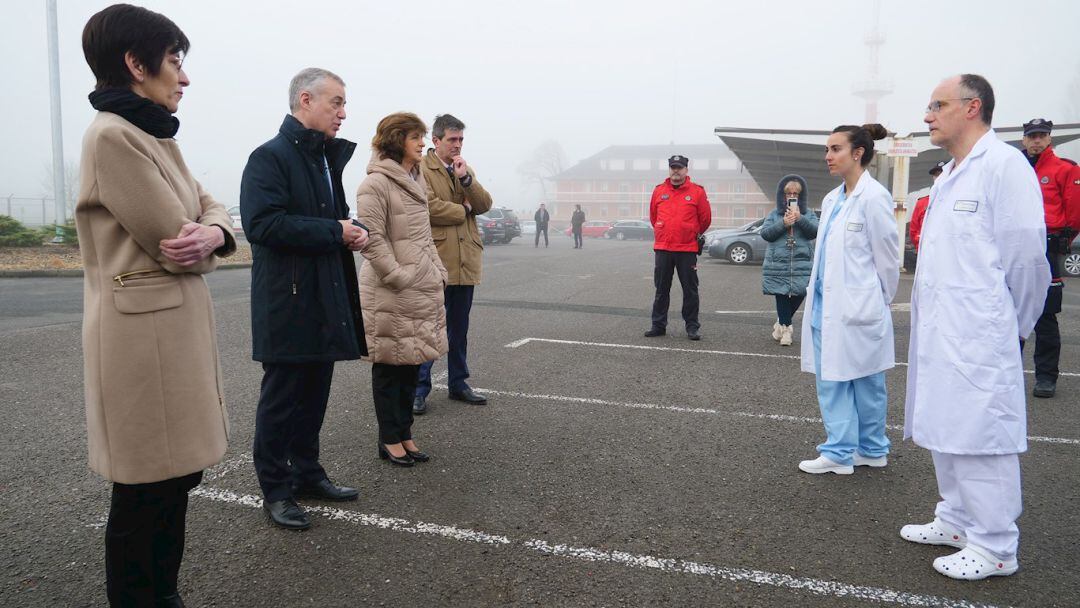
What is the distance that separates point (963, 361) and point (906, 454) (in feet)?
5.57

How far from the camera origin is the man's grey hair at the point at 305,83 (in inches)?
126

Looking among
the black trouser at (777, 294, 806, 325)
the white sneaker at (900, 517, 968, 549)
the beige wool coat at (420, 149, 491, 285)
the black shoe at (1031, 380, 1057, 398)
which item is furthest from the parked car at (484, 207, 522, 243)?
the white sneaker at (900, 517, 968, 549)

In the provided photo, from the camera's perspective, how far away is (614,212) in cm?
9331

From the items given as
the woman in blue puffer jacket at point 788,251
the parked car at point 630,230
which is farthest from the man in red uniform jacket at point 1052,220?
the parked car at point 630,230

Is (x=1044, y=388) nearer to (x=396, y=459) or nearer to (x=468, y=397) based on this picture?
(x=468, y=397)

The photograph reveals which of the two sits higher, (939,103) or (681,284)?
(939,103)

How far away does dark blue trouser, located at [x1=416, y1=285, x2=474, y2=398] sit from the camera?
5270mm

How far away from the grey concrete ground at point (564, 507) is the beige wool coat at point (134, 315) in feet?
2.48

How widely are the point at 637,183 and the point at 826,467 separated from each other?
91176mm

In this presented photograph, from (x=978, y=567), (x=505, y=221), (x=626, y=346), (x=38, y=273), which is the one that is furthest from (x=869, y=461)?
(x=505, y=221)

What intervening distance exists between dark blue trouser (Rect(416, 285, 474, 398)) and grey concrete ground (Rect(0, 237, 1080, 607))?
226 mm

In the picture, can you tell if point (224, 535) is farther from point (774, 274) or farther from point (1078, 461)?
point (774, 274)

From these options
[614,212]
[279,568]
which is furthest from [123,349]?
[614,212]

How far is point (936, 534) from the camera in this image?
125 inches
